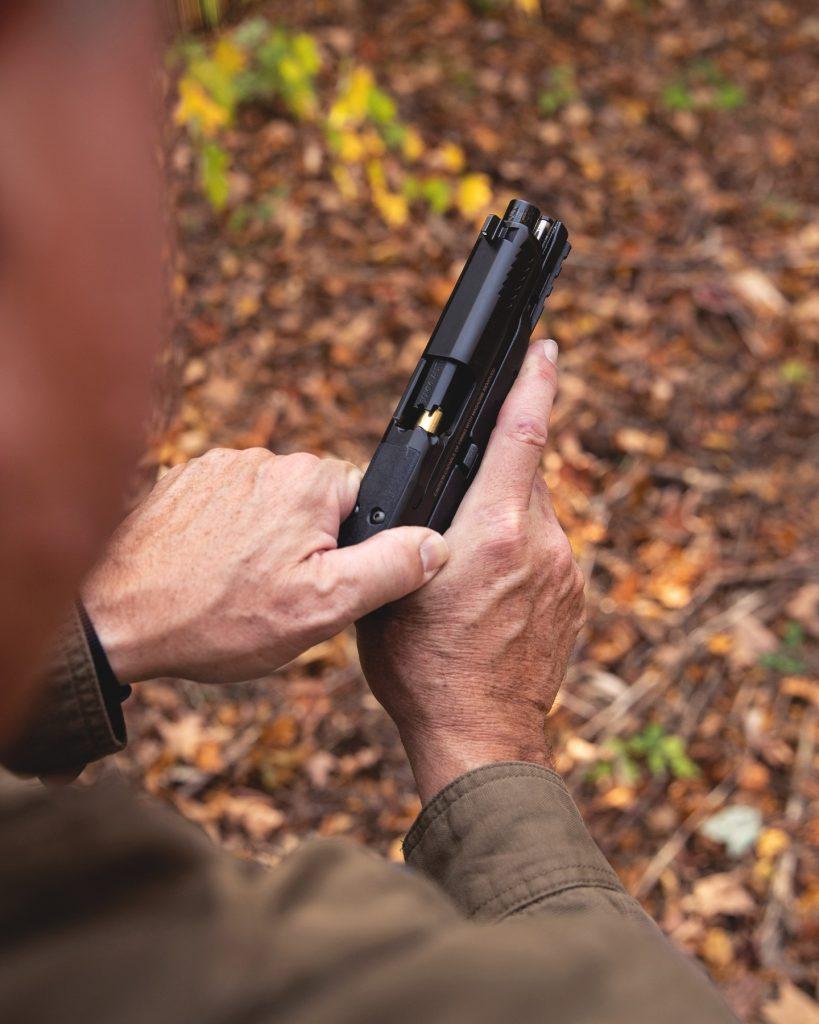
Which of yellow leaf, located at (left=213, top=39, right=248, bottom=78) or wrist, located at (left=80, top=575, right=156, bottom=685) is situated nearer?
wrist, located at (left=80, top=575, right=156, bottom=685)

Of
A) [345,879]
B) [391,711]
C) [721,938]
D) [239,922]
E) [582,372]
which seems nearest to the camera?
[239,922]

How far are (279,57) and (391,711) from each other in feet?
14.1

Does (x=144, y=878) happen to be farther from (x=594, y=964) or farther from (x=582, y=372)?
(x=582, y=372)

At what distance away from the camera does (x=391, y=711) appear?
6.03 feet

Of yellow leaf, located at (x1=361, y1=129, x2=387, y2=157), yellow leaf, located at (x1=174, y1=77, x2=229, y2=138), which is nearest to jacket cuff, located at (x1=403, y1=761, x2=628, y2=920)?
yellow leaf, located at (x1=174, y1=77, x2=229, y2=138)

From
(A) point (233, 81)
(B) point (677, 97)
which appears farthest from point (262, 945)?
(B) point (677, 97)

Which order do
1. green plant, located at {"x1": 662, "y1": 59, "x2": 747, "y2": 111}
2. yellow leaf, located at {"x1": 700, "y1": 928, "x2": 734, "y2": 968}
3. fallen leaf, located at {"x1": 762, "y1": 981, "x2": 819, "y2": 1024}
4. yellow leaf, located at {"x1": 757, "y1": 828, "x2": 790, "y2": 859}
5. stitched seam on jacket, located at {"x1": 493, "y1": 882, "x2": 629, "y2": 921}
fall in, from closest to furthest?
stitched seam on jacket, located at {"x1": 493, "y1": 882, "x2": 629, "y2": 921} < fallen leaf, located at {"x1": 762, "y1": 981, "x2": 819, "y2": 1024} < yellow leaf, located at {"x1": 700, "y1": 928, "x2": 734, "y2": 968} < yellow leaf, located at {"x1": 757, "y1": 828, "x2": 790, "y2": 859} < green plant, located at {"x1": 662, "y1": 59, "x2": 747, "y2": 111}

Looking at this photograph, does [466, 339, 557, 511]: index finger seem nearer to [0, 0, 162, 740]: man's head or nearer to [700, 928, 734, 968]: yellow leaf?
[0, 0, 162, 740]: man's head

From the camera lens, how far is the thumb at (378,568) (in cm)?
164

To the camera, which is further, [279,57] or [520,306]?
[279,57]

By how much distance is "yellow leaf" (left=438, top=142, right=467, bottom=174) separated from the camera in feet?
16.9

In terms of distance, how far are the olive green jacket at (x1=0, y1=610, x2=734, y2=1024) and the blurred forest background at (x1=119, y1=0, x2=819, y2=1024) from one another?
84.9 inches

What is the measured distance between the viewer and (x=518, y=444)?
1.88m

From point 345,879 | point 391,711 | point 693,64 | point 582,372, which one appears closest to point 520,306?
point 391,711
